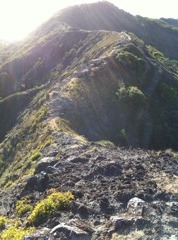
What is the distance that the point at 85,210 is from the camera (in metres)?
24.3

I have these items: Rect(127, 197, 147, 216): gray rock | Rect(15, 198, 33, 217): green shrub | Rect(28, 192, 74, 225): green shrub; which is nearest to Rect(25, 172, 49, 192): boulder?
Rect(15, 198, 33, 217): green shrub

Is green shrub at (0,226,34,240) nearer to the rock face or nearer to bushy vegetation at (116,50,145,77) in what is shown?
the rock face

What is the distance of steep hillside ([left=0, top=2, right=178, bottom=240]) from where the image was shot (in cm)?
2322

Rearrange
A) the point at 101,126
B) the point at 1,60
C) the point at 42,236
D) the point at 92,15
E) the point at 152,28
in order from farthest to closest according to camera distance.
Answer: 1. the point at 152,28
2. the point at 92,15
3. the point at 1,60
4. the point at 101,126
5. the point at 42,236

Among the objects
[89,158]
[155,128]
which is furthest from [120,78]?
[89,158]

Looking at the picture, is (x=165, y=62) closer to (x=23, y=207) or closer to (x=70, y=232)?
(x=23, y=207)

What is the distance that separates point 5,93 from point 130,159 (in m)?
75.1

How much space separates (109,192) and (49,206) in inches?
158

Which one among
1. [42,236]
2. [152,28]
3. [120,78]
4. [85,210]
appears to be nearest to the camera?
[42,236]

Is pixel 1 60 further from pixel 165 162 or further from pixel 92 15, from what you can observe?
pixel 165 162

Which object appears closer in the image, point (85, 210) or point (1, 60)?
point (85, 210)

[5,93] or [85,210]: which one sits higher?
[85,210]

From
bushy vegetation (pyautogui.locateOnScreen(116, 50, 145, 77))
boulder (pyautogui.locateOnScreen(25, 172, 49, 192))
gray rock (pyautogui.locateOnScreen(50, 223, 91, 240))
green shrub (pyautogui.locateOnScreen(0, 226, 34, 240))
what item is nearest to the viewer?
gray rock (pyautogui.locateOnScreen(50, 223, 91, 240))

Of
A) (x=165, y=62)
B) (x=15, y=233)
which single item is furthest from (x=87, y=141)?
(x=165, y=62)
